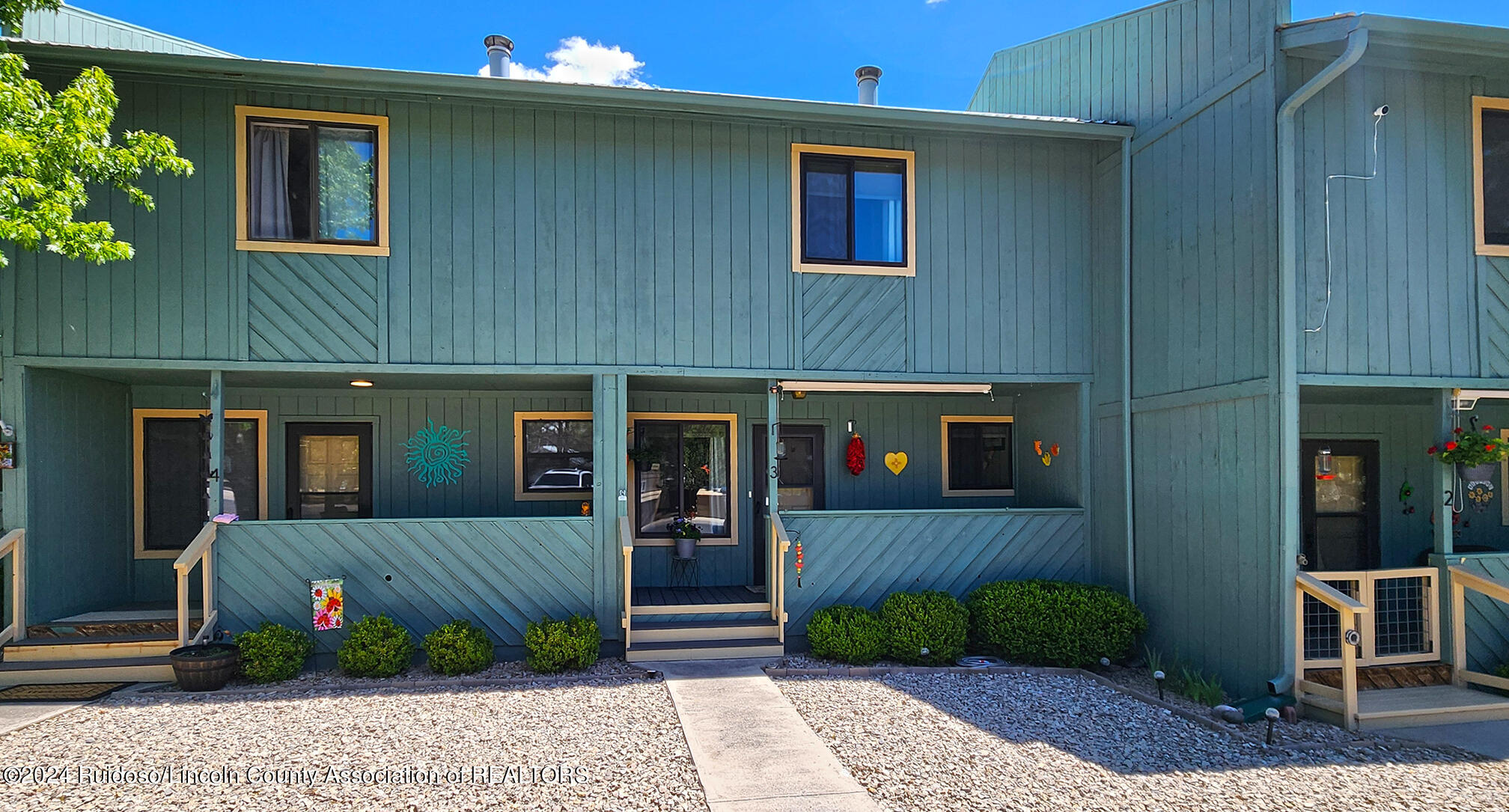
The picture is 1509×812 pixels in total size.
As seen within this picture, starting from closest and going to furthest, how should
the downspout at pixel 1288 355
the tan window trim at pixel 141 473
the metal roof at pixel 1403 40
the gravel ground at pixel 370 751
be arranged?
the gravel ground at pixel 370 751 < the metal roof at pixel 1403 40 < the downspout at pixel 1288 355 < the tan window trim at pixel 141 473

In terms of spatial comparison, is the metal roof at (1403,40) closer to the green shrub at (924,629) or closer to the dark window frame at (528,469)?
the green shrub at (924,629)

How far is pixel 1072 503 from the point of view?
8.98m

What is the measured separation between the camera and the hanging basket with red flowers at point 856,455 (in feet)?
32.0

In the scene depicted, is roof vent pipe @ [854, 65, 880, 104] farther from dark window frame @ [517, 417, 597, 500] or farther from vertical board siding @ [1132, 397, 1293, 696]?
dark window frame @ [517, 417, 597, 500]

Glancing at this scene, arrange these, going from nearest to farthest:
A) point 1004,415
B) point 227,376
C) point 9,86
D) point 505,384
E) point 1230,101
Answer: point 9,86
point 1230,101
point 227,376
point 505,384
point 1004,415

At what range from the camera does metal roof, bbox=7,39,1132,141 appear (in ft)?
22.4

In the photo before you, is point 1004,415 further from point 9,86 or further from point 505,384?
point 9,86

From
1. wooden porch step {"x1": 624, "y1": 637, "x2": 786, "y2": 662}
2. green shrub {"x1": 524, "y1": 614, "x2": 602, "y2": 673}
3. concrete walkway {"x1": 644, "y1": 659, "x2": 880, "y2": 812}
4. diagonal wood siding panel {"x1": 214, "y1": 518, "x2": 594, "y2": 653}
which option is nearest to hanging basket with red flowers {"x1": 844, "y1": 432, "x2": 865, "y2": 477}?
wooden porch step {"x1": 624, "y1": 637, "x2": 786, "y2": 662}

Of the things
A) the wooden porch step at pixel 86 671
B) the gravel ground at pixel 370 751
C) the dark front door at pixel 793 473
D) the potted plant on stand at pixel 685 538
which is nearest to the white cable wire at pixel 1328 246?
the dark front door at pixel 793 473

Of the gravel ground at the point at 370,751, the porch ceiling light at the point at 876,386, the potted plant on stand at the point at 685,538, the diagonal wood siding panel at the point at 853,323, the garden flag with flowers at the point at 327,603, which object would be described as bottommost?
the gravel ground at the point at 370,751

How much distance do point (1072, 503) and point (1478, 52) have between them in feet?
16.3

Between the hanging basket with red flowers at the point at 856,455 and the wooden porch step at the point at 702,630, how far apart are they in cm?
232

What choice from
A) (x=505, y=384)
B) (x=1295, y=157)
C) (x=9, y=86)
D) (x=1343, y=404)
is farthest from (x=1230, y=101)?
(x=9, y=86)

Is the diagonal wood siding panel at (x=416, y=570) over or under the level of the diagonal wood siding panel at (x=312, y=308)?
under
